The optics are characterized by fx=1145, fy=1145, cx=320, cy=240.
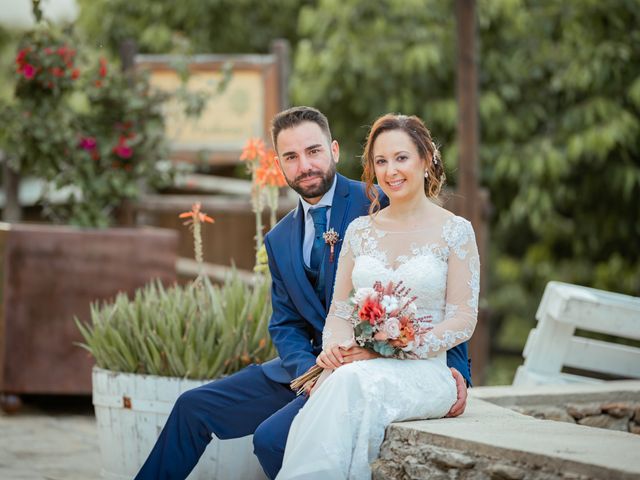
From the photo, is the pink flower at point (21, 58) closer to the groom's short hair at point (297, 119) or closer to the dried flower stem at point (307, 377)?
the groom's short hair at point (297, 119)

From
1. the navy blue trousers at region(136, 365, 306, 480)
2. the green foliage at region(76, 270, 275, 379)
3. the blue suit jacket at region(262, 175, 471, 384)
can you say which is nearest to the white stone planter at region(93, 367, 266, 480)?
the green foliage at region(76, 270, 275, 379)

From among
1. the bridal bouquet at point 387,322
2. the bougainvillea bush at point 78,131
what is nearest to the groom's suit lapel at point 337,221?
the bridal bouquet at point 387,322

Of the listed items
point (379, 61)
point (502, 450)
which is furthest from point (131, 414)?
point (379, 61)

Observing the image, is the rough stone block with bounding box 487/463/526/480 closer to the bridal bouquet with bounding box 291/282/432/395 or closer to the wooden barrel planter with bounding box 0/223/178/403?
the bridal bouquet with bounding box 291/282/432/395

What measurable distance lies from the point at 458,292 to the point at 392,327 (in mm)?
350

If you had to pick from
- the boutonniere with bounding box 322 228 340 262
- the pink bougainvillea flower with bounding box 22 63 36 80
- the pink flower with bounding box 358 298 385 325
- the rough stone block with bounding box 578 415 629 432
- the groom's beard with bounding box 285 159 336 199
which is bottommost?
the rough stone block with bounding box 578 415 629 432

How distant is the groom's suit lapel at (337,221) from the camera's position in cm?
435

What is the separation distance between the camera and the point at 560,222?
40.1 feet

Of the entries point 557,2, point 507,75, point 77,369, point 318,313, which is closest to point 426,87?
point 507,75

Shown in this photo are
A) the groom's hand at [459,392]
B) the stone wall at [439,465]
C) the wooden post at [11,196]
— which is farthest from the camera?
the wooden post at [11,196]

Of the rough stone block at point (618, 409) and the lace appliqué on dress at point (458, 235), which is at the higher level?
the lace appliqué on dress at point (458, 235)

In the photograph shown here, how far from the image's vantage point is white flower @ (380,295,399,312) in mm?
3758

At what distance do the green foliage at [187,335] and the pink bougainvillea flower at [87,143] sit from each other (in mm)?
2688

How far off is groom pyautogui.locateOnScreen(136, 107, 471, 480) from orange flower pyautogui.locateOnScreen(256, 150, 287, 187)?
0.71 meters
